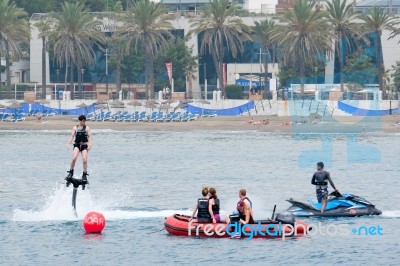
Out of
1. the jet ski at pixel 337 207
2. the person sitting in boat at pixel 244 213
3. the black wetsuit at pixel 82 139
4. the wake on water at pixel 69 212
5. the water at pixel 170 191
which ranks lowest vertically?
the water at pixel 170 191

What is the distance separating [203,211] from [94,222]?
15.9ft

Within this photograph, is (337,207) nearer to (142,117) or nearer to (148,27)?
(142,117)

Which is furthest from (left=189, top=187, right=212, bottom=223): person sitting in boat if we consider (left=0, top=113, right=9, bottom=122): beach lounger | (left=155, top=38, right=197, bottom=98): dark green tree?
(left=155, top=38, right=197, bottom=98): dark green tree

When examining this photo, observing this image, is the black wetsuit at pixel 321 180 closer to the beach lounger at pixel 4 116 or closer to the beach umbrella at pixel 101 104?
the beach umbrella at pixel 101 104

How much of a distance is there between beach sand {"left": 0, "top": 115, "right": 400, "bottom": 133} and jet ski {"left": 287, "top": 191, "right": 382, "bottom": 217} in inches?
2273

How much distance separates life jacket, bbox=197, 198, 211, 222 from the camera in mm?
37469

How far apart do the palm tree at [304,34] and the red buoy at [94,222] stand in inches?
2852

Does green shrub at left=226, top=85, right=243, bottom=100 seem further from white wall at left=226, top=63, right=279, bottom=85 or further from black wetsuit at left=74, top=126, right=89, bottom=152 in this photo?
black wetsuit at left=74, top=126, right=89, bottom=152

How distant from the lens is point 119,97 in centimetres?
11856

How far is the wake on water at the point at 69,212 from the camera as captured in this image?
44.0 meters

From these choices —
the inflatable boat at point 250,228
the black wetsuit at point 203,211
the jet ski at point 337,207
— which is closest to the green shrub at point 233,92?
the jet ski at point 337,207

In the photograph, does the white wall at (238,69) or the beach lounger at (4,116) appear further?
the white wall at (238,69)

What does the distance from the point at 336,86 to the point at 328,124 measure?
12.1m

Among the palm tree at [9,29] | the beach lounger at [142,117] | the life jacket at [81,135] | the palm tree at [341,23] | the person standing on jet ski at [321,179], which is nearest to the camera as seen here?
the life jacket at [81,135]
